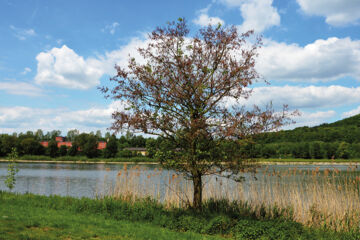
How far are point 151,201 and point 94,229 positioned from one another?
364cm

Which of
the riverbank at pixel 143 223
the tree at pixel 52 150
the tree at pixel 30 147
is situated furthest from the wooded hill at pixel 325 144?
the tree at pixel 30 147

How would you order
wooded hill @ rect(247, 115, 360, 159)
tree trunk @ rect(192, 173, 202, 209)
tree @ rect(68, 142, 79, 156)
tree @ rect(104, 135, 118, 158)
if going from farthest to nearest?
tree @ rect(68, 142, 79, 156) → tree @ rect(104, 135, 118, 158) → wooded hill @ rect(247, 115, 360, 159) → tree trunk @ rect(192, 173, 202, 209)

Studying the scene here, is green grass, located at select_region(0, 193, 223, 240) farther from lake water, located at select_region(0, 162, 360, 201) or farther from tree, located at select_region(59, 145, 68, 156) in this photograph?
tree, located at select_region(59, 145, 68, 156)

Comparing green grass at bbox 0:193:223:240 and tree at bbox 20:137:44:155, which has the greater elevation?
tree at bbox 20:137:44:155

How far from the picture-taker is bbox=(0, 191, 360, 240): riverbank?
7.37 metres

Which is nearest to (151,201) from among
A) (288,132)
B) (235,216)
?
(235,216)

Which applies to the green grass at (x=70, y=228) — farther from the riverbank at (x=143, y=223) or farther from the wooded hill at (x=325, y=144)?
the wooded hill at (x=325, y=144)

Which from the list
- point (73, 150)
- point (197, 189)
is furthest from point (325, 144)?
point (197, 189)

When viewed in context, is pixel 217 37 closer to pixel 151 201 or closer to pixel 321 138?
pixel 151 201

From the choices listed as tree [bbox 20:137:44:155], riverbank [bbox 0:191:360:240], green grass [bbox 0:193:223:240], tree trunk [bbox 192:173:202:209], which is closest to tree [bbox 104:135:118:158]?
tree [bbox 20:137:44:155]

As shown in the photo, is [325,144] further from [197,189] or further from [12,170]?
[12,170]

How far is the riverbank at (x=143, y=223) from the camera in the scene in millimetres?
7371

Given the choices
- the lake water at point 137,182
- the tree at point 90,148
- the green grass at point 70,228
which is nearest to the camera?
the green grass at point 70,228

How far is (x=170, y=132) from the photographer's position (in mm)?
8820
